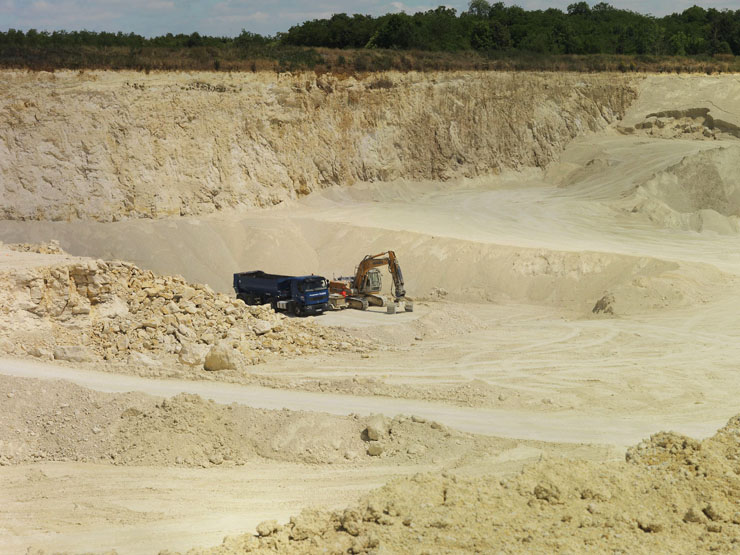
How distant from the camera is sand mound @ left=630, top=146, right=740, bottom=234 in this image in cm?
3566

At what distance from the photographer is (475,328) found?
24.1m

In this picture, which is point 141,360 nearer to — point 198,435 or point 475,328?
point 198,435

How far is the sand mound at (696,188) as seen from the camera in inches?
1404

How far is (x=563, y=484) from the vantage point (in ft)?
34.3

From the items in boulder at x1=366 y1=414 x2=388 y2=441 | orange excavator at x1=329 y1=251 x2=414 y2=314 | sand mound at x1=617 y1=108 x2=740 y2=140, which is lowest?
orange excavator at x1=329 y1=251 x2=414 y2=314

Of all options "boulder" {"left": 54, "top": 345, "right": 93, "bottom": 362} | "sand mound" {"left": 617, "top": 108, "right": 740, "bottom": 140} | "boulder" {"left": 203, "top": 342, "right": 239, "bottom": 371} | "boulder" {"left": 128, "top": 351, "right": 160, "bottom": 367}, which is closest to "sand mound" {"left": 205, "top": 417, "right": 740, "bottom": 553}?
"boulder" {"left": 203, "top": 342, "right": 239, "bottom": 371}

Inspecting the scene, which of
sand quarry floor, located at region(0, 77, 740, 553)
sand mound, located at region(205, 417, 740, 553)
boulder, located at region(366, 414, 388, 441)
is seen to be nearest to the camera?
sand mound, located at region(205, 417, 740, 553)

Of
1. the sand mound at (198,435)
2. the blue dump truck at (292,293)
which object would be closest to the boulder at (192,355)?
the sand mound at (198,435)

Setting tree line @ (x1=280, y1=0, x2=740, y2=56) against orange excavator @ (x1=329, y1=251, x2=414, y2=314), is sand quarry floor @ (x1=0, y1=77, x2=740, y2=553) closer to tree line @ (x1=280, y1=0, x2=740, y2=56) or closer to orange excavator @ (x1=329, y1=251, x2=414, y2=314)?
orange excavator @ (x1=329, y1=251, x2=414, y2=314)

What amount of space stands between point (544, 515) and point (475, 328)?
47.0 feet

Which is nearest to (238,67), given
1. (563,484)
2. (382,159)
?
(382,159)

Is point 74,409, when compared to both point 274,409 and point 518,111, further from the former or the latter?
point 518,111

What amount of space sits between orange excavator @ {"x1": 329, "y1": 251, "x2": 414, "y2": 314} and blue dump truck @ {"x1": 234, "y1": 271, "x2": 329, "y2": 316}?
3.46 feet

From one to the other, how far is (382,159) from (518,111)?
29.3ft
